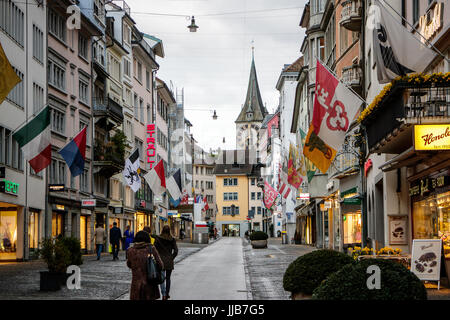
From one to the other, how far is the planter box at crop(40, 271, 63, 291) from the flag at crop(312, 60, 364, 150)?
763 centimetres

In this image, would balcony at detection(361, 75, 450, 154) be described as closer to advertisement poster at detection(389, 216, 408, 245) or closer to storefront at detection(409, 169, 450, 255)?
storefront at detection(409, 169, 450, 255)

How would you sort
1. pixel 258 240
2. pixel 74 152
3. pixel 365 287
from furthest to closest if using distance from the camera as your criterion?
pixel 258 240, pixel 74 152, pixel 365 287

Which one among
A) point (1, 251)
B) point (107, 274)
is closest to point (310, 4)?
point (1, 251)

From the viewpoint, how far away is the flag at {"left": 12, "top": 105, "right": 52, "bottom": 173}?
82.8 feet

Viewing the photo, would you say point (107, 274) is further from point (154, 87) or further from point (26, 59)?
point (154, 87)

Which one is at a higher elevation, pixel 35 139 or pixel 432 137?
pixel 35 139

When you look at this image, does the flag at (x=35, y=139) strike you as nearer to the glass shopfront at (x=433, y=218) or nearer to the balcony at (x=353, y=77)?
the glass shopfront at (x=433, y=218)

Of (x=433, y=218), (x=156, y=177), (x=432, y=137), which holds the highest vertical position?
(x=156, y=177)

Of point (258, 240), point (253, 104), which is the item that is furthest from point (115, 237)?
point (253, 104)

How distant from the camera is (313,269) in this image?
13.3m

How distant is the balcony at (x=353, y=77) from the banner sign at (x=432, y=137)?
709 inches

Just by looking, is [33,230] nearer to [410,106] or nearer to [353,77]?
[353,77]

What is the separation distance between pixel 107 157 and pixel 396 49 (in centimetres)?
3691

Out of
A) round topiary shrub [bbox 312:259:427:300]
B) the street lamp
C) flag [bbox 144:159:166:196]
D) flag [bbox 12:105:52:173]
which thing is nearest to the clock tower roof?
flag [bbox 144:159:166:196]
